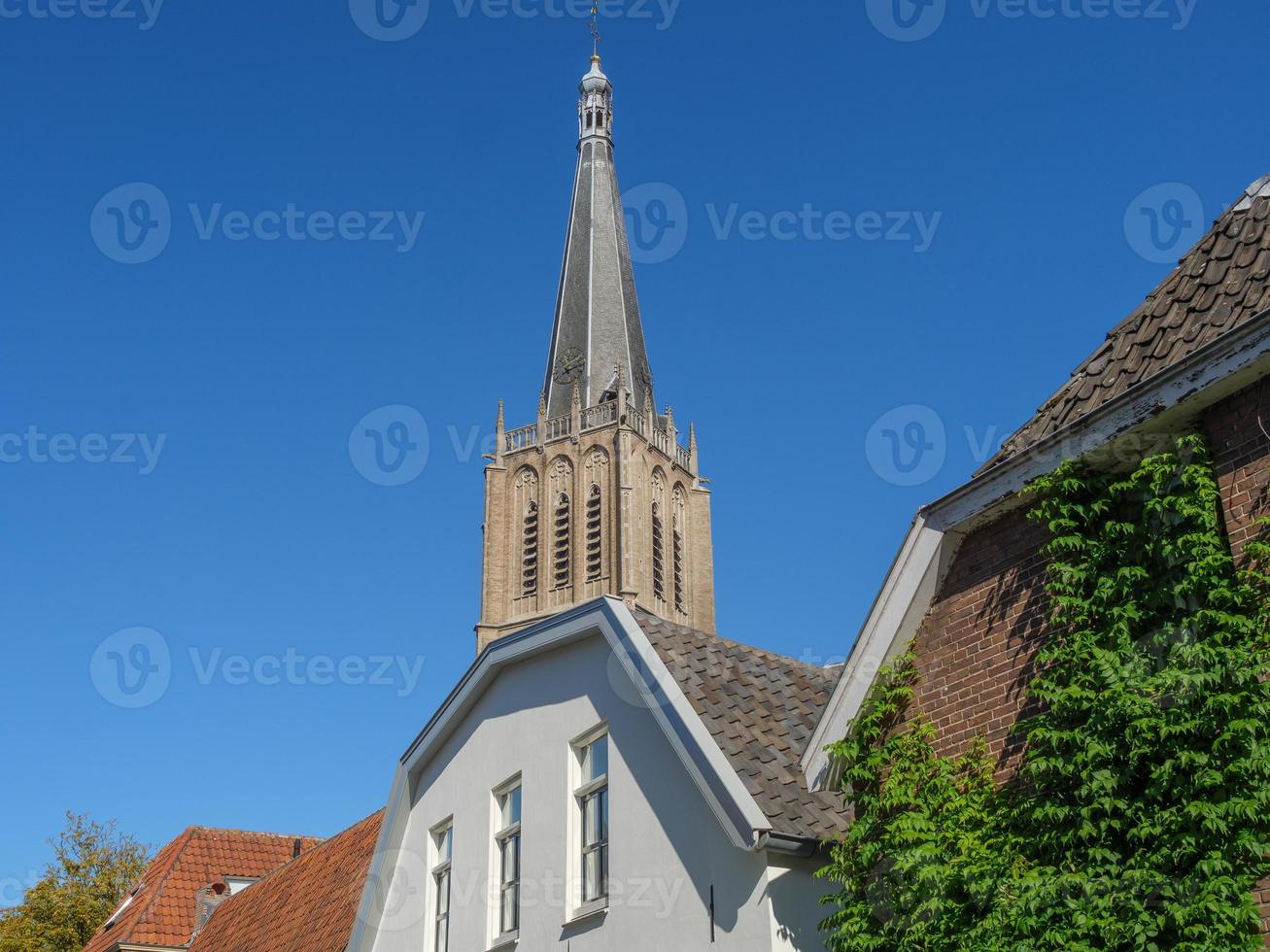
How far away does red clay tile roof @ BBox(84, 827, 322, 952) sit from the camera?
30.4 metres

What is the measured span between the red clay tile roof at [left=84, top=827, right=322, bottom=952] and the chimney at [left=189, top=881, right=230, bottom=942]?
99 mm

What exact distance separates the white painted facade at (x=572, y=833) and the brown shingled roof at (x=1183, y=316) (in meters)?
3.87

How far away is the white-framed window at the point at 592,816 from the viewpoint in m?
14.0

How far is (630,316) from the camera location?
A: 8188 centimetres

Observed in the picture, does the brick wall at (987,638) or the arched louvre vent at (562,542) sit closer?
the brick wall at (987,638)

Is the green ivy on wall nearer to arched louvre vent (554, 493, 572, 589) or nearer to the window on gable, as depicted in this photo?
the window on gable

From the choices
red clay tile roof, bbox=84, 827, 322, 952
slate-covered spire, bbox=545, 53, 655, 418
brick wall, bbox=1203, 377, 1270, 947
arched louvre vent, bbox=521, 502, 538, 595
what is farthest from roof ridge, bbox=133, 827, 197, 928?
slate-covered spire, bbox=545, 53, 655, 418

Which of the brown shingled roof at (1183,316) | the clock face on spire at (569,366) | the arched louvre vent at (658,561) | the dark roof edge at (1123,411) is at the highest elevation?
the clock face on spire at (569,366)

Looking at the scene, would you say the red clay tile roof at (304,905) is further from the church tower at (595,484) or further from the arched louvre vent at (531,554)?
the arched louvre vent at (531,554)

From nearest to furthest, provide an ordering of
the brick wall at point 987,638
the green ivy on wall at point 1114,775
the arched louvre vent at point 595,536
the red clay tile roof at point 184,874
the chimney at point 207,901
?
the green ivy on wall at point 1114,775
the brick wall at point 987,638
the red clay tile roof at point 184,874
the chimney at point 207,901
the arched louvre vent at point 595,536

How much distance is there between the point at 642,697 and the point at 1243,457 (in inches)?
248

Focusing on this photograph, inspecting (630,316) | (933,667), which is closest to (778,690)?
(933,667)

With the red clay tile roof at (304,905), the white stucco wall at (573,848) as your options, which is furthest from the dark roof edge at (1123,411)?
the red clay tile roof at (304,905)

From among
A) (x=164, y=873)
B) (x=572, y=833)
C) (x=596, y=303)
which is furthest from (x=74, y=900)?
(x=596, y=303)
